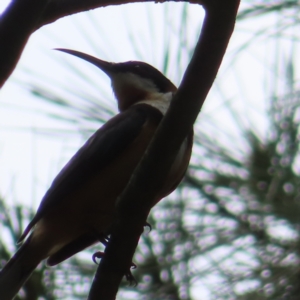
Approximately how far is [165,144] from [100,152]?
0.94 meters

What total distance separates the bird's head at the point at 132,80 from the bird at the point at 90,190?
1.70ft

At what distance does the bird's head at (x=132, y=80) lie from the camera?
9.61ft

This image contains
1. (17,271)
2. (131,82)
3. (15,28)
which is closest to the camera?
(15,28)

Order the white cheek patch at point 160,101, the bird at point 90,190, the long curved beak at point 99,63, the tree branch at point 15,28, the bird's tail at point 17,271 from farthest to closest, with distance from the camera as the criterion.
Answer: the long curved beak at point 99,63 < the white cheek patch at point 160,101 < the bird at point 90,190 < the bird's tail at point 17,271 < the tree branch at point 15,28

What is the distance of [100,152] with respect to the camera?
2273 millimetres

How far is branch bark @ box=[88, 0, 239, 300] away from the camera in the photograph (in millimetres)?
1207

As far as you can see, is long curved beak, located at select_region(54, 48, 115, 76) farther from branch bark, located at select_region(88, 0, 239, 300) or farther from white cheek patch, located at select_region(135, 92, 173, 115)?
branch bark, located at select_region(88, 0, 239, 300)

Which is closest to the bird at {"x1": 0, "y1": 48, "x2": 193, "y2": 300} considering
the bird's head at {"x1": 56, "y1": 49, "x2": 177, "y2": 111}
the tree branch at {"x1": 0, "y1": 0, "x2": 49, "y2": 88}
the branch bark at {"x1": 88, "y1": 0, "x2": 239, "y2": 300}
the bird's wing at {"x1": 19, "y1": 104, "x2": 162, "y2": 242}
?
the bird's wing at {"x1": 19, "y1": 104, "x2": 162, "y2": 242}

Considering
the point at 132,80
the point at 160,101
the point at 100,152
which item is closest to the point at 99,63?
the point at 132,80

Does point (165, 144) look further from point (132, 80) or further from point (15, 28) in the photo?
point (132, 80)

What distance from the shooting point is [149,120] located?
2.27m

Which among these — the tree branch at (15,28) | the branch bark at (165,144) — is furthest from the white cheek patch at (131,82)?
the tree branch at (15,28)

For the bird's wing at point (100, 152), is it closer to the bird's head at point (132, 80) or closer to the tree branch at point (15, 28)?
the bird's head at point (132, 80)

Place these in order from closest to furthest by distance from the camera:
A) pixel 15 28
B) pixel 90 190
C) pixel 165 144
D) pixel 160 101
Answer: pixel 15 28, pixel 165 144, pixel 90 190, pixel 160 101
